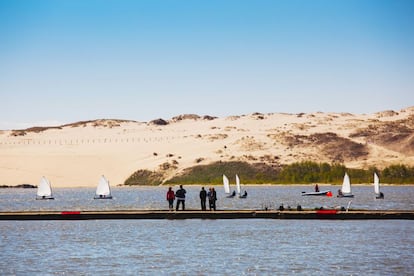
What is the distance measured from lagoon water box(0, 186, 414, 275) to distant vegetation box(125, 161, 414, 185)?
104m

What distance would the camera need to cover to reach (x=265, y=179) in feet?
570

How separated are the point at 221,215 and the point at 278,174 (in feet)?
381

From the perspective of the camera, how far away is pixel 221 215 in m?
59.3

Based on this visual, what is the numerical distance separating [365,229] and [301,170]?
113137mm

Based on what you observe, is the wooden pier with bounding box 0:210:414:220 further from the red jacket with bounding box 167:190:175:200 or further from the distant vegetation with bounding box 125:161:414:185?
the distant vegetation with bounding box 125:161:414:185

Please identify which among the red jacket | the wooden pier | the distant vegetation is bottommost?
the wooden pier

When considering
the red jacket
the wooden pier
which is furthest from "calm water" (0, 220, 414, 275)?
the red jacket

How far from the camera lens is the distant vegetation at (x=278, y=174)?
6417 inches

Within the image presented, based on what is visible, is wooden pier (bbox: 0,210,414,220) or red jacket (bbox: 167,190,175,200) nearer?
wooden pier (bbox: 0,210,414,220)

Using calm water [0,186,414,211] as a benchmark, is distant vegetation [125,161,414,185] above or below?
above

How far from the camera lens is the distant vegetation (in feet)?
535

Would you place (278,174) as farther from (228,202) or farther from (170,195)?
(170,195)

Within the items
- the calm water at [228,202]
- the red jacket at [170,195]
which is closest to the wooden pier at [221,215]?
the red jacket at [170,195]

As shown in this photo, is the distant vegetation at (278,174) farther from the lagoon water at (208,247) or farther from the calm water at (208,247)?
the calm water at (208,247)
